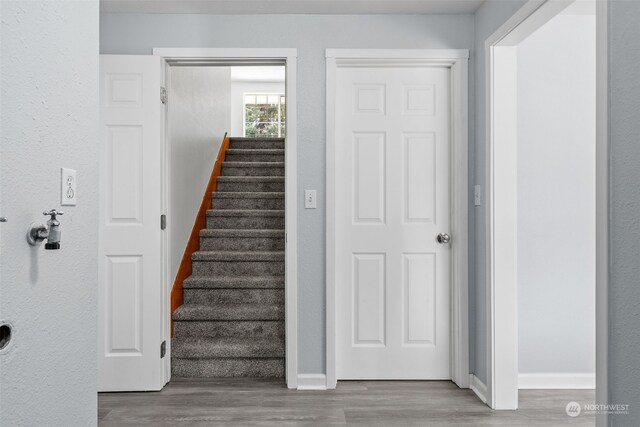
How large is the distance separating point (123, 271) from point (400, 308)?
1.70 metres

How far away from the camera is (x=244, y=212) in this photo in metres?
4.11

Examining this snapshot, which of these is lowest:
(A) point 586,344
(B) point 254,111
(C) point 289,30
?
(A) point 586,344

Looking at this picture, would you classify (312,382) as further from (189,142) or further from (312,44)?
(189,142)

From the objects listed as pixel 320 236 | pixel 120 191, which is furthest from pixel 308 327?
pixel 120 191

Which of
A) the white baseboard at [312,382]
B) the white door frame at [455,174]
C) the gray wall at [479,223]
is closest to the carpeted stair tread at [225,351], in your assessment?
the white baseboard at [312,382]

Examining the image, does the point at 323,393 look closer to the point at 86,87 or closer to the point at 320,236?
the point at 320,236

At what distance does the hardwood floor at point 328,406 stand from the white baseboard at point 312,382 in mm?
46

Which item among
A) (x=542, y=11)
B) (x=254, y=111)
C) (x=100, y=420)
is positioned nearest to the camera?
(x=542, y=11)

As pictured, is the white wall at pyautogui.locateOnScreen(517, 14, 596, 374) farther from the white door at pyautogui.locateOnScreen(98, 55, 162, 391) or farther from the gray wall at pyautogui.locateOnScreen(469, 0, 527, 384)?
the white door at pyautogui.locateOnScreen(98, 55, 162, 391)

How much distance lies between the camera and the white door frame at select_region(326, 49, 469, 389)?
2732mm

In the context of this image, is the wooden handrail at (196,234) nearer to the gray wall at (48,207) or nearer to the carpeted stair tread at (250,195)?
the carpeted stair tread at (250,195)

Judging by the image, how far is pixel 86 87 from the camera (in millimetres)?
1389

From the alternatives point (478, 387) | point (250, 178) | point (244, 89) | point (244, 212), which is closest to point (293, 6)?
point (244, 212)

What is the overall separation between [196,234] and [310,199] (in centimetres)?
154
